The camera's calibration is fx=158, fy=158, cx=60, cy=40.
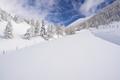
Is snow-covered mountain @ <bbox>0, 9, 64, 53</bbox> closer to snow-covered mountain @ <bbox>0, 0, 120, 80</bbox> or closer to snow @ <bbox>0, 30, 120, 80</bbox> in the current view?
snow-covered mountain @ <bbox>0, 0, 120, 80</bbox>

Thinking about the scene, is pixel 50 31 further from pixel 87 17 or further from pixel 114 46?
pixel 114 46

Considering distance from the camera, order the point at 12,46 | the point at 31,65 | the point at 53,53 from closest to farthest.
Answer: the point at 31,65 < the point at 53,53 < the point at 12,46

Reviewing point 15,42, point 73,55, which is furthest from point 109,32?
point 15,42

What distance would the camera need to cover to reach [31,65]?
1.84 meters

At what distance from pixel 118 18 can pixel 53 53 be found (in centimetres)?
123

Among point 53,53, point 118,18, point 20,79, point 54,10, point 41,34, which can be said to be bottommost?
point 20,79

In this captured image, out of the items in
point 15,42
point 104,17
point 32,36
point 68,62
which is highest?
point 104,17

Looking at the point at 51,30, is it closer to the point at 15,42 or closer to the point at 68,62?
the point at 15,42

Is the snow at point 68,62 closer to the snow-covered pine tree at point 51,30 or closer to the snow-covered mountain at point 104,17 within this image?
the snow-covered mountain at point 104,17

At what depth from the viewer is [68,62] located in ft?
5.77

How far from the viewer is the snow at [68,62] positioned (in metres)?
1.52

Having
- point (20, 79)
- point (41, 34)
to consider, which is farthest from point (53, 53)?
point (41, 34)

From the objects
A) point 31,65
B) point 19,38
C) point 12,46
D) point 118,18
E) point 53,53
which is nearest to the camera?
point 31,65

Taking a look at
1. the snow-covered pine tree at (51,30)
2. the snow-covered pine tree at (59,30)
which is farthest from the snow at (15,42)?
the snow-covered pine tree at (59,30)
